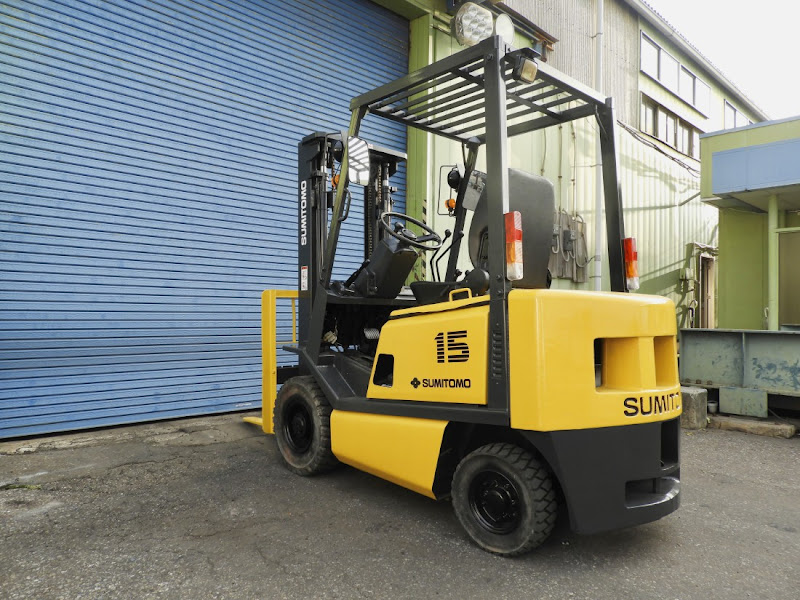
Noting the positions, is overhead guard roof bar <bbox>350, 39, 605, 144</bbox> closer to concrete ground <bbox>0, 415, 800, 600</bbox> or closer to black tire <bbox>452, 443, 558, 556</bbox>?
black tire <bbox>452, 443, 558, 556</bbox>

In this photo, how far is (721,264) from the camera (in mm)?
10227

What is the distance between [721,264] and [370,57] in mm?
7292

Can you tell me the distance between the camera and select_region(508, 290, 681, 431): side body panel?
2592 mm

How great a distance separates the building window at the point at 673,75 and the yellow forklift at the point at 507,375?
12.4m

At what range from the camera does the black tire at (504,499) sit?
2.66 m

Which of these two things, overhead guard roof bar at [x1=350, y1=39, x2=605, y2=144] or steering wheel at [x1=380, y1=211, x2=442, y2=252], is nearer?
overhead guard roof bar at [x1=350, y1=39, x2=605, y2=144]

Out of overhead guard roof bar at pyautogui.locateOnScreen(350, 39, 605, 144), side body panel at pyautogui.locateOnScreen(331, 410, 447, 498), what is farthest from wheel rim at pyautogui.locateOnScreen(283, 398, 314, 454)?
overhead guard roof bar at pyautogui.locateOnScreen(350, 39, 605, 144)

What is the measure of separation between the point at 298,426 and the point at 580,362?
7.68ft

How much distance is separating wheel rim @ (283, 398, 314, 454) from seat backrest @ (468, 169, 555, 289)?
→ 1806 mm

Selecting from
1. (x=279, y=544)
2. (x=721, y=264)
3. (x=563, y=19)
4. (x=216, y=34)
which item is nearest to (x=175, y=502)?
(x=279, y=544)

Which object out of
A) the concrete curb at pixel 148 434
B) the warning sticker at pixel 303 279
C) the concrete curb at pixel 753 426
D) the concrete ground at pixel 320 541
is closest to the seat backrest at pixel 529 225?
the concrete ground at pixel 320 541

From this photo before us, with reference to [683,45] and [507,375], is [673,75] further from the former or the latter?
[507,375]

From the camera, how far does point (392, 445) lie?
3301 millimetres

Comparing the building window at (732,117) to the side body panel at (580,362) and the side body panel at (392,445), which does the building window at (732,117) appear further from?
the side body panel at (392,445)
